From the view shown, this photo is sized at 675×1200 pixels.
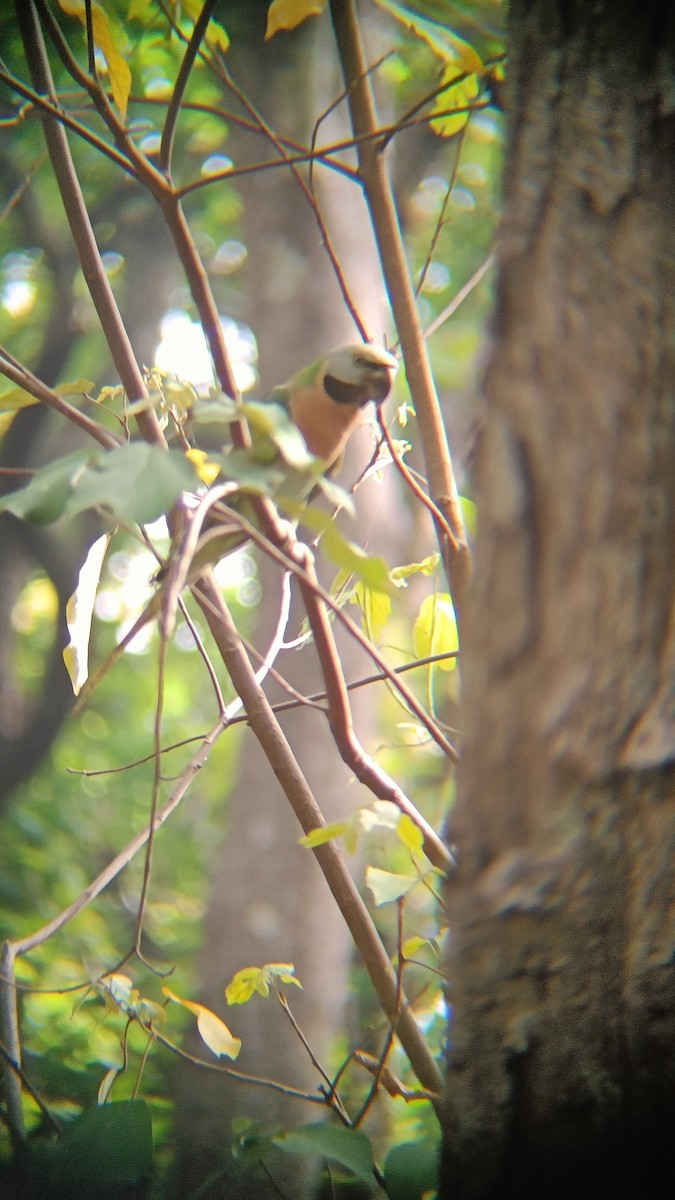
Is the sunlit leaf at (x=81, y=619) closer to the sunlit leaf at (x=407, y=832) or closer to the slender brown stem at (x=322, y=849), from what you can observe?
the slender brown stem at (x=322, y=849)

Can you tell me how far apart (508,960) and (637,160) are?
0.74m

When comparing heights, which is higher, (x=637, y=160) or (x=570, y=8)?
(x=570, y=8)

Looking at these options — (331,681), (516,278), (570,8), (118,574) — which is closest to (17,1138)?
(331,681)

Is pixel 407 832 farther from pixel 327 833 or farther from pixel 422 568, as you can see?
pixel 422 568

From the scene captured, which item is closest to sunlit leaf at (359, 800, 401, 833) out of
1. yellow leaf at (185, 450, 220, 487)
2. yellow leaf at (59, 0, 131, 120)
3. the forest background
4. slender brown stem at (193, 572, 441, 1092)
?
the forest background

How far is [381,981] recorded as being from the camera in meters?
1.30

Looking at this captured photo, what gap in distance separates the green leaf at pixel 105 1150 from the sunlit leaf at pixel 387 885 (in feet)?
1.45

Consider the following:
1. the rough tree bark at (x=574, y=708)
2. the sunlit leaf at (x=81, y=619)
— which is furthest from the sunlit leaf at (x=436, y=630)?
the rough tree bark at (x=574, y=708)

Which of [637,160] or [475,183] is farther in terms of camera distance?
[475,183]

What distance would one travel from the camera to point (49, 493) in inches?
33.1

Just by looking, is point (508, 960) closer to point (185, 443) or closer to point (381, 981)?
point (381, 981)

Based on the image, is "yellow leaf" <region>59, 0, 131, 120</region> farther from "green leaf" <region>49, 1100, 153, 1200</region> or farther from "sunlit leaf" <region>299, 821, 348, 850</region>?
"green leaf" <region>49, 1100, 153, 1200</region>

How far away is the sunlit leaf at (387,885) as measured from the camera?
1146 millimetres

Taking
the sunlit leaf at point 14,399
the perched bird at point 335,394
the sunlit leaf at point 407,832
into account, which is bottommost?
the sunlit leaf at point 407,832
